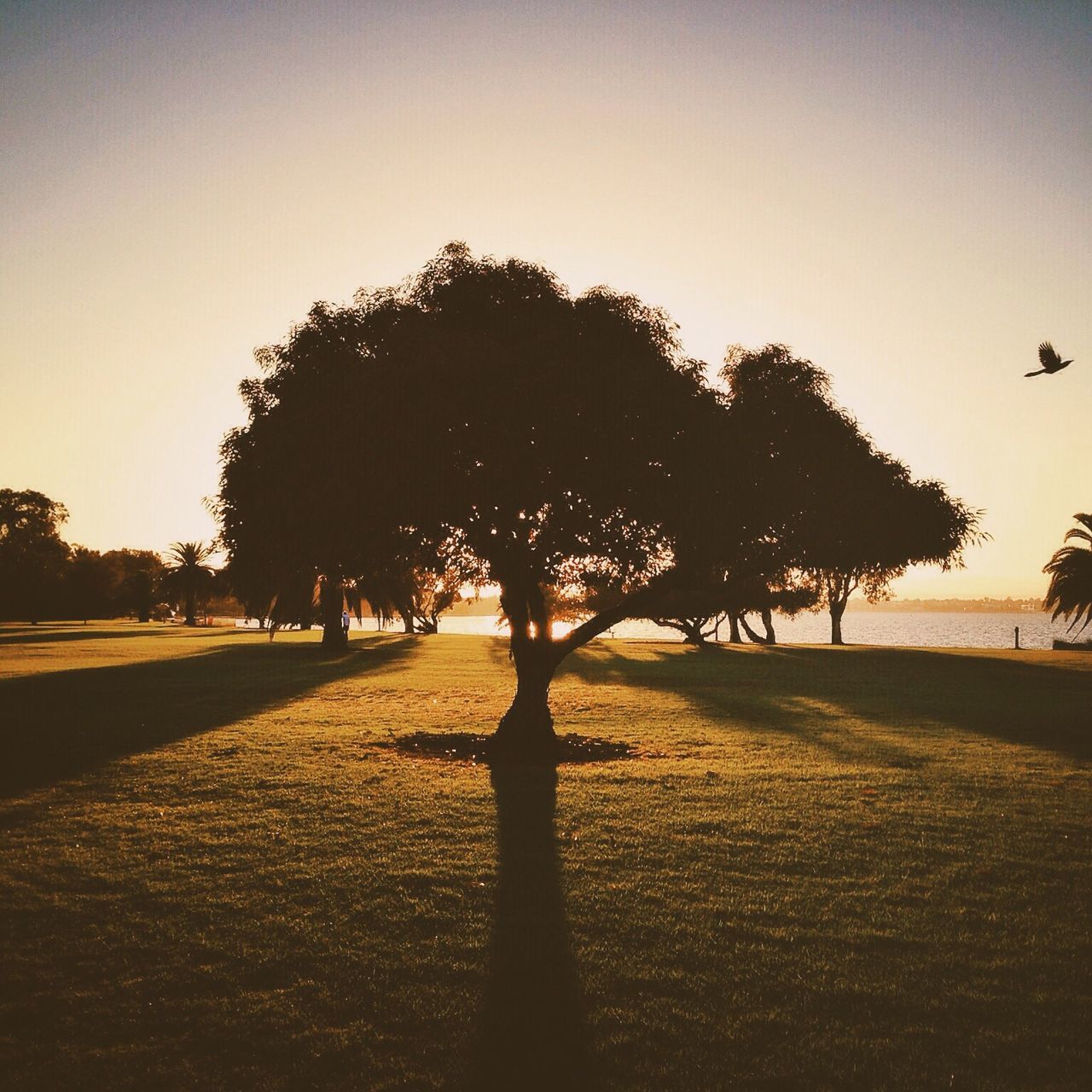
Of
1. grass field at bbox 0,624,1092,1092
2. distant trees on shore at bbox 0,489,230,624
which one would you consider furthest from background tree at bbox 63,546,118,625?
grass field at bbox 0,624,1092,1092

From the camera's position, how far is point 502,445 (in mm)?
13766

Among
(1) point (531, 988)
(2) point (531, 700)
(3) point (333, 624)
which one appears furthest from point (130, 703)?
(3) point (333, 624)

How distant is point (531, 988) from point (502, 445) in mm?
9378

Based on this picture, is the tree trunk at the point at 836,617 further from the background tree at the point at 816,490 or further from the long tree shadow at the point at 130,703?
the background tree at the point at 816,490

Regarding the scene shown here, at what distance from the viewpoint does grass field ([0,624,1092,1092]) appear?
16.9 feet

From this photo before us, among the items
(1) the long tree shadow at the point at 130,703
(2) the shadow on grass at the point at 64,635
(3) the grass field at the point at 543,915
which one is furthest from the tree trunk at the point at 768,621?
(3) the grass field at the point at 543,915

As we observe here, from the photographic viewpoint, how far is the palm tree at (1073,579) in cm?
5566

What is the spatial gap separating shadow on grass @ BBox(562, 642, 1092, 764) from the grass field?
6.56ft

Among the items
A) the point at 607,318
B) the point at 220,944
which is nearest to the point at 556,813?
the point at 220,944

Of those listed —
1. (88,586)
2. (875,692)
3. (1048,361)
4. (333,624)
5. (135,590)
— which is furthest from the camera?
(135,590)

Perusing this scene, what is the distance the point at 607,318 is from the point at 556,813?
30.1 feet

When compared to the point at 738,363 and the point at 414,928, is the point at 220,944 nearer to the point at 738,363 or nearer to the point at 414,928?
the point at 414,928

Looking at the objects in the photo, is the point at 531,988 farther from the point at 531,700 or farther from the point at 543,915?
the point at 531,700

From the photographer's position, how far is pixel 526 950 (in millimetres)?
6648
